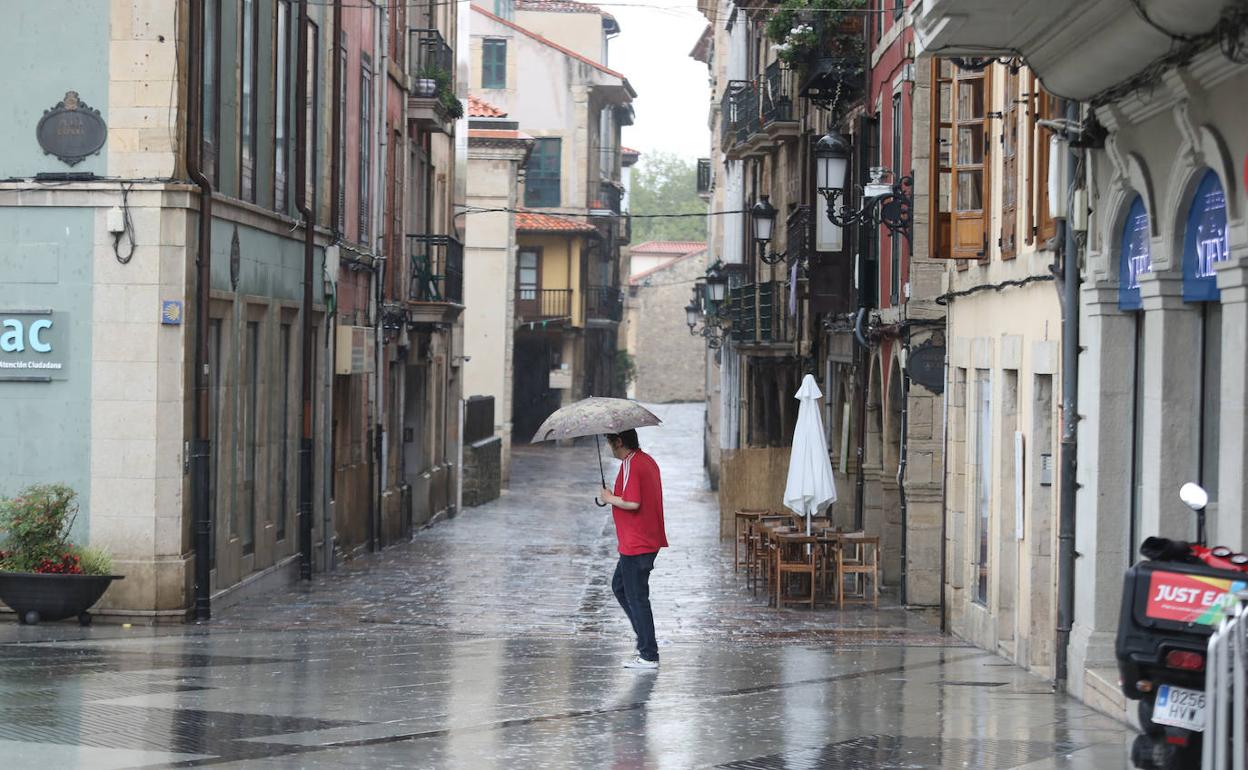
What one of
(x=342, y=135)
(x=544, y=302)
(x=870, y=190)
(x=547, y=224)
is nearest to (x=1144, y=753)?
(x=870, y=190)

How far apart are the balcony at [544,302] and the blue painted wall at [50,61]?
155ft

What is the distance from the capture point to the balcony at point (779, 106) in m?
33.8

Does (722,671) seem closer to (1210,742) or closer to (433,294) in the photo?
(1210,742)

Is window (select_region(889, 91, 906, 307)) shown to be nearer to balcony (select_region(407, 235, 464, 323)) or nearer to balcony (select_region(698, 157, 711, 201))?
balcony (select_region(407, 235, 464, 323))

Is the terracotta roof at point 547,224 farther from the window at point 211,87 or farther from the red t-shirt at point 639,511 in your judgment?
the red t-shirt at point 639,511

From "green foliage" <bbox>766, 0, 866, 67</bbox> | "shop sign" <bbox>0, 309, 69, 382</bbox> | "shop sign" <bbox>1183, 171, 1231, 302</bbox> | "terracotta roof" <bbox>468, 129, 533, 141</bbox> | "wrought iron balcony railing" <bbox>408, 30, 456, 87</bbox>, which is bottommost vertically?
"shop sign" <bbox>0, 309, 69, 382</bbox>

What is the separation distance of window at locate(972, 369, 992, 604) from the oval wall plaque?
791cm

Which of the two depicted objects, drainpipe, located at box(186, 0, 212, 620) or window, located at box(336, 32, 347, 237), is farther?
window, located at box(336, 32, 347, 237)

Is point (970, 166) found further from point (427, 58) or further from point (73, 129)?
point (427, 58)

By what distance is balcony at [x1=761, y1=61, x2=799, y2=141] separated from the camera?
3375cm

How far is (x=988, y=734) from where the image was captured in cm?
1062

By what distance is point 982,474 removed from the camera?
17156mm

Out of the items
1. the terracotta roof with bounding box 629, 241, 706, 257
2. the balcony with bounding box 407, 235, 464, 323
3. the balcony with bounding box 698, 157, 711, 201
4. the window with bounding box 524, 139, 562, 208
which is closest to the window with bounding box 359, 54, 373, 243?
the balcony with bounding box 407, 235, 464, 323

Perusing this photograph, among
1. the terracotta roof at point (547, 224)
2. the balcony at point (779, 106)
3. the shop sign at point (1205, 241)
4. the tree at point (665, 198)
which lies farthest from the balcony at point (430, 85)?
the tree at point (665, 198)
